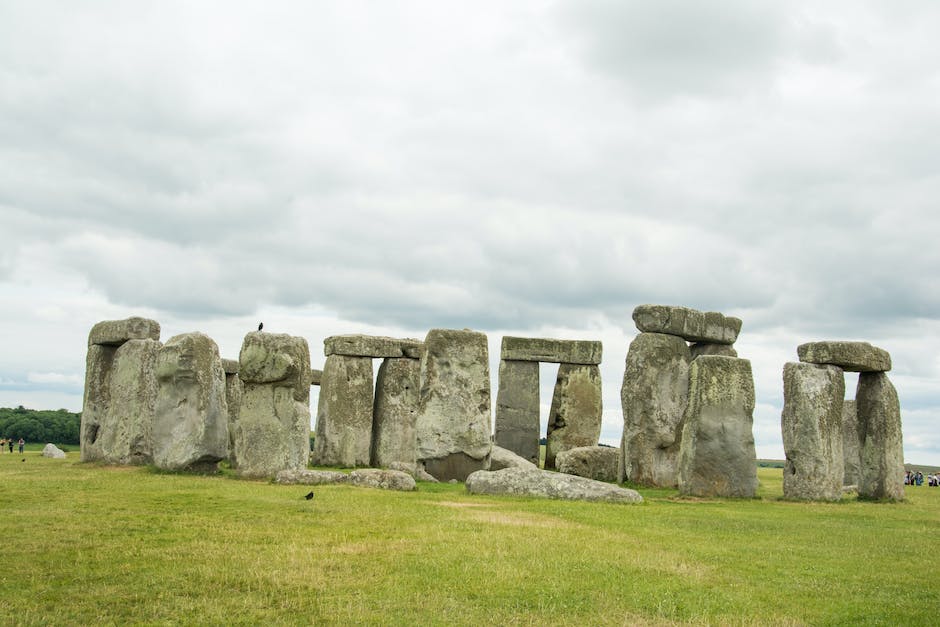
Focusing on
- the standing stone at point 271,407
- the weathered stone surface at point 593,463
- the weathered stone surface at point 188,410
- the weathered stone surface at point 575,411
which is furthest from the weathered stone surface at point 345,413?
the standing stone at point 271,407

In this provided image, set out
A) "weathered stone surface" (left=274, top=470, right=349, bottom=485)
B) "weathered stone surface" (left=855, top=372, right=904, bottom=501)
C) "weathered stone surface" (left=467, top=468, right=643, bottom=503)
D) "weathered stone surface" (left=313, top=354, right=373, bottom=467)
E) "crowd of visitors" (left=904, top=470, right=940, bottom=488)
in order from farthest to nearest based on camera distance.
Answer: "crowd of visitors" (left=904, top=470, right=940, bottom=488), "weathered stone surface" (left=313, top=354, right=373, bottom=467), "weathered stone surface" (left=855, top=372, right=904, bottom=501), "weathered stone surface" (left=274, top=470, right=349, bottom=485), "weathered stone surface" (left=467, top=468, right=643, bottom=503)

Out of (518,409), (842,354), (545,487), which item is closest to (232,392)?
(518,409)

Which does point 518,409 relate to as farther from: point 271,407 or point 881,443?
point 271,407

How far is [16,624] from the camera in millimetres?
6430

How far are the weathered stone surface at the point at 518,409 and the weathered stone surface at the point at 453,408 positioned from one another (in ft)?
24.0

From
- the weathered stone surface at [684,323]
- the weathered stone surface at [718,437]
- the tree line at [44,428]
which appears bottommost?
the tree line at [44,428]

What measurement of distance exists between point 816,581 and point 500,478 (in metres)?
6.99

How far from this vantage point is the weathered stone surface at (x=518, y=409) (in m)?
26.0

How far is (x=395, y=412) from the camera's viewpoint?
24359 millimetres

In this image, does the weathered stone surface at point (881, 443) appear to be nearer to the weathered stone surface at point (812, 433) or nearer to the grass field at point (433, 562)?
the weathered stone surface at point (812, 433)

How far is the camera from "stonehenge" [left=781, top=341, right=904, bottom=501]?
16844 mm

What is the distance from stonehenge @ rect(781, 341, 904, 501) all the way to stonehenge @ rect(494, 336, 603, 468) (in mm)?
8863

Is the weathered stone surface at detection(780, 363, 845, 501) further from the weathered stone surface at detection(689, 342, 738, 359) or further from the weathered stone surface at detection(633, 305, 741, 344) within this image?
the weathered stone surface at detection(689, 342, 738, 359)

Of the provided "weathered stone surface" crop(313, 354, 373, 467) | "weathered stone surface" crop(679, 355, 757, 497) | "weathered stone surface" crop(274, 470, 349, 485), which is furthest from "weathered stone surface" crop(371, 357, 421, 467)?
"weathered stone surface" crop(679, 355, 757, 497)
